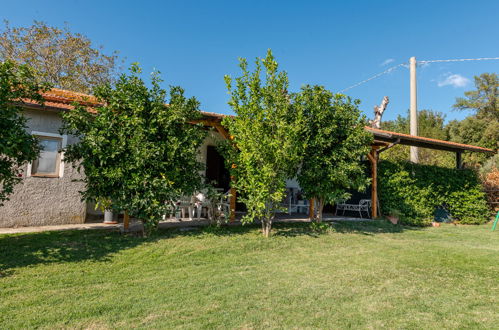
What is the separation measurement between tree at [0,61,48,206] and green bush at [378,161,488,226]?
10.9 meters

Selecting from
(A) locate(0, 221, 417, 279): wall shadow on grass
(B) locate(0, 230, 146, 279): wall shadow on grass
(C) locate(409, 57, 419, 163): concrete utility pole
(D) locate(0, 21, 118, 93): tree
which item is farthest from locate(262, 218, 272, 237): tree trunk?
(D) locate(0, 21, 118, 93): tree

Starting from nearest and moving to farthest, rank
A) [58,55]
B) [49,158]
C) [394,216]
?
[49,158], [394,216], [58,55]

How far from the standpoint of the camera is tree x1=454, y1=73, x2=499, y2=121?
3291 centimetres

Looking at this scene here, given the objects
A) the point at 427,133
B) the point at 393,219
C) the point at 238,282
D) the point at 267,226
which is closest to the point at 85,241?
the point at 238,282

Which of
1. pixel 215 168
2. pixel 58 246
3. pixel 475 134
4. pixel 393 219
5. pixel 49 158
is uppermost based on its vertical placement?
pixel 475 134

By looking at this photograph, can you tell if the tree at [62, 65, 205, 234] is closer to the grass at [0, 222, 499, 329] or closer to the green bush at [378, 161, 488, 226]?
the grass at [0, 222, 499, 329]

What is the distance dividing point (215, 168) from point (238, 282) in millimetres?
7404

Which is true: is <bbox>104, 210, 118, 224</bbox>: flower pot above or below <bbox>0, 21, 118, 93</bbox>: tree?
below

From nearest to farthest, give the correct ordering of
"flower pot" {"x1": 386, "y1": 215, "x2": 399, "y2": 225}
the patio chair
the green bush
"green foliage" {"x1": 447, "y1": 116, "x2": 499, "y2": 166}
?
"flower pot" {"x1": 386, "y1": 215, "x2": 399, "y2": 225} < the green bush < the patio chair < "green foliage" {"x1": 447, "y1": 116, "x2": 499, "y2": 166}

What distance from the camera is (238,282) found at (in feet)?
13.7

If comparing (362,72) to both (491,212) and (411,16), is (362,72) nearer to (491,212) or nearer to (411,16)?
(411,16)

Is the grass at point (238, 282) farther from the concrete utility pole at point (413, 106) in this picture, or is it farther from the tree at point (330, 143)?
the concrete utility pole at point (413, 106)

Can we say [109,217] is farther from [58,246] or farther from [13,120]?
[13,120]

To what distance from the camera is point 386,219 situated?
1093cm
